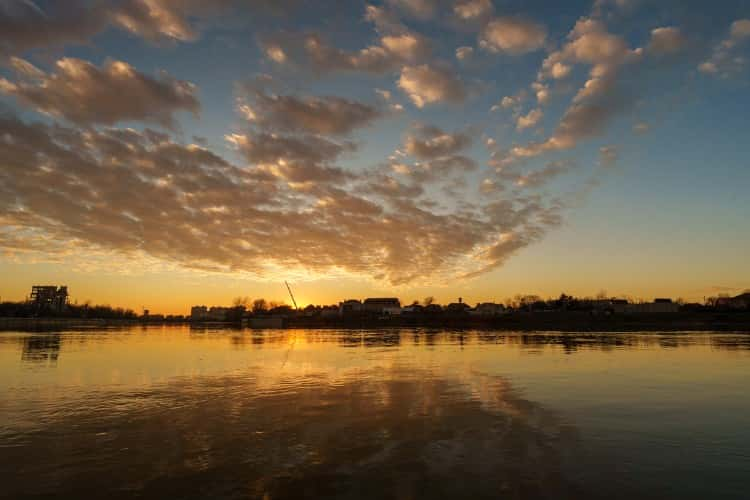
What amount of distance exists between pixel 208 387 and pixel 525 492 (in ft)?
74.0

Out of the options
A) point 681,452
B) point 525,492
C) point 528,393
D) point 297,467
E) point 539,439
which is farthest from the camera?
point 528,393

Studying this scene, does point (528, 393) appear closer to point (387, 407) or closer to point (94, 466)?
point (387, 407)

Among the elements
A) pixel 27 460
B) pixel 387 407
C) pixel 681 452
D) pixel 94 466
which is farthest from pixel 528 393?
pixel 27 460

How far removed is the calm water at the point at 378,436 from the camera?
39.6 ft

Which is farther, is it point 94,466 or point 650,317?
point 650,317

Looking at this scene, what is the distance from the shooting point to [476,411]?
2131cm

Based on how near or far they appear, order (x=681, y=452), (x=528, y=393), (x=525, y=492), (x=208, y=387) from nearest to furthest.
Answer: (x=525, y=492) < (x=681, y=452) < (x=528, y=393) < (x=208, y=387)

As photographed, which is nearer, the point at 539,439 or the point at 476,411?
the point at 539,439

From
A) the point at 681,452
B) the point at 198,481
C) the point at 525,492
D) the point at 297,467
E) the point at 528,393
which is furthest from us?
the point at 528,393

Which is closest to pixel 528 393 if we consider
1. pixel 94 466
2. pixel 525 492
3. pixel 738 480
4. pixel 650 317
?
pixel 738 480

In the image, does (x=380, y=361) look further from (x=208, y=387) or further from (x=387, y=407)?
(x=387, y=407)

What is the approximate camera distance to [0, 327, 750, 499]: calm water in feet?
39.6

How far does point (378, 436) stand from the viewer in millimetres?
17016

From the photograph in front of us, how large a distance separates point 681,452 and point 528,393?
438 inches
